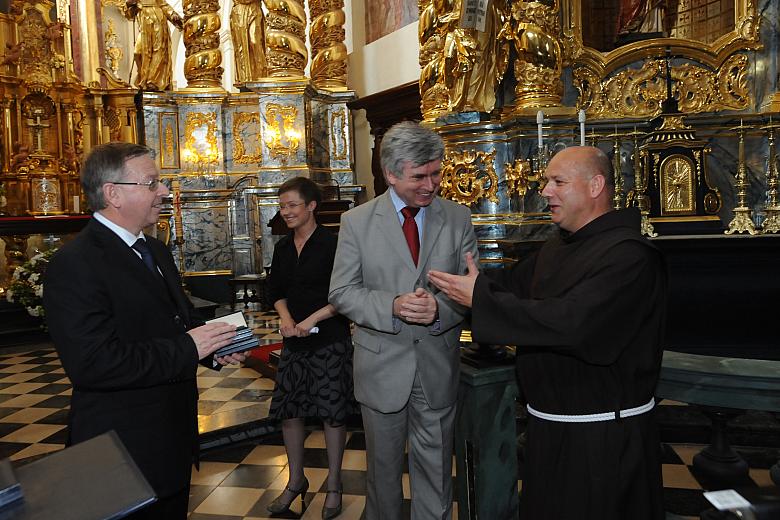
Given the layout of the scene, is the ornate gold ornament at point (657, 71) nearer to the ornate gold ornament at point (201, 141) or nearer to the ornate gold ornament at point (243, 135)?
the ornate gold ornament at point (243, 135)

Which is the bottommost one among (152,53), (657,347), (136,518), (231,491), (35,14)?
(231,491)

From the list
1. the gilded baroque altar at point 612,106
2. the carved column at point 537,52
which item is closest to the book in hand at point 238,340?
the gilded baroque altar at point 612,106

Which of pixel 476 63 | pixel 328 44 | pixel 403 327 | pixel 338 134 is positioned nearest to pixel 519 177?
pixel 476 63

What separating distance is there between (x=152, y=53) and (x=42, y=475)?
507 inches

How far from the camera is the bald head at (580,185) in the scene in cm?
211

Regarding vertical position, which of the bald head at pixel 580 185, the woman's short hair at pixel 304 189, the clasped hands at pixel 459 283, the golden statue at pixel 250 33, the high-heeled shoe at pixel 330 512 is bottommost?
the high-heeled shoe at pixel 330 512

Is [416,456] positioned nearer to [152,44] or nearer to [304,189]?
[304,189]

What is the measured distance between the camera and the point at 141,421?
7.13 feet

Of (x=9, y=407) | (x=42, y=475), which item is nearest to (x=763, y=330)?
(x=42, y=475)

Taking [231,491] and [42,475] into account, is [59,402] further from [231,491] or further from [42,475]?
[42,475]

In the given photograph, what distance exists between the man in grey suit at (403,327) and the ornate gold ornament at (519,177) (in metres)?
2.90

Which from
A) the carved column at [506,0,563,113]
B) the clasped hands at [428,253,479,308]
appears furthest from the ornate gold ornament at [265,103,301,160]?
the clasped hands at [428,253,479,308]

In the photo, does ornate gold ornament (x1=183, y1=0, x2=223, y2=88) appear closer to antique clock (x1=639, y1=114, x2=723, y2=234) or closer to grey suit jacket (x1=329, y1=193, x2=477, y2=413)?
antique clock (x1=639, y1=114, x2=723, y2=234)

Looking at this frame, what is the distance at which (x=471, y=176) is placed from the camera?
574 cm
